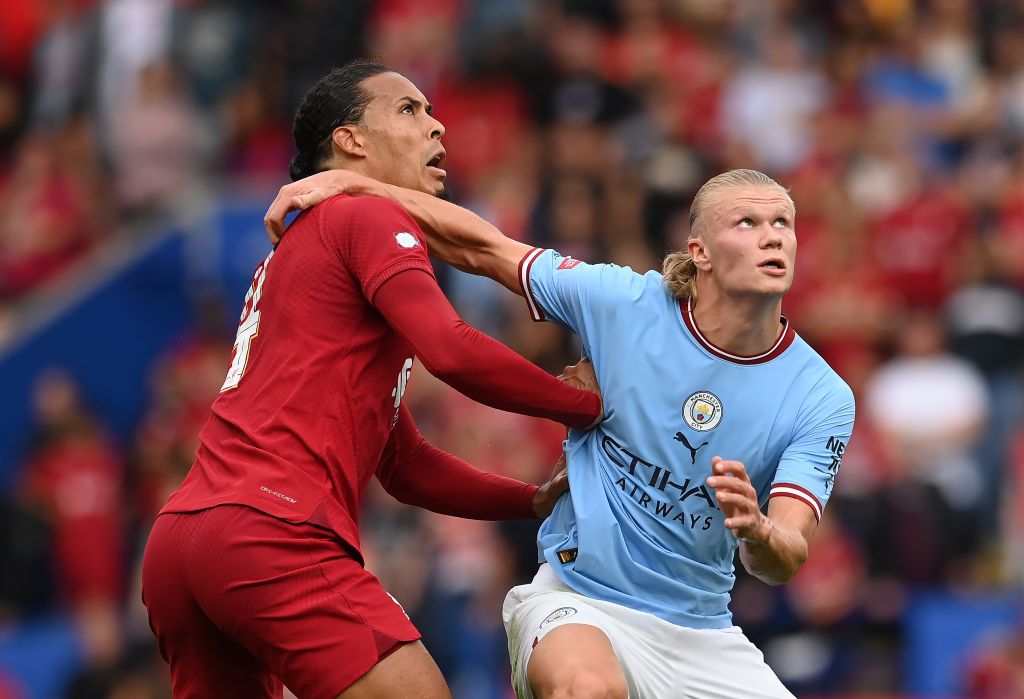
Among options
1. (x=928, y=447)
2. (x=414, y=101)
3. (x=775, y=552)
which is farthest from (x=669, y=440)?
(x=928, y=447)

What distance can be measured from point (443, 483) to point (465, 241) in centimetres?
90

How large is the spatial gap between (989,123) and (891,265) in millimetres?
1489

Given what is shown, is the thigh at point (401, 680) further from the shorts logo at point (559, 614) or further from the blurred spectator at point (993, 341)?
the blurred spectator at point (993, 341)

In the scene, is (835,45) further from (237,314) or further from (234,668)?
(234,668)

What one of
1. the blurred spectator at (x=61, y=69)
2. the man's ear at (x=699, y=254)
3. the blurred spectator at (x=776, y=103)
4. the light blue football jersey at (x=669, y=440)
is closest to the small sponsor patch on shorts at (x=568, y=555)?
the light blue football jersey at (x=669, y=440)

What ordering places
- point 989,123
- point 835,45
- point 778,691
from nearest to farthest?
point 778,691
point 989,123
point 835,45

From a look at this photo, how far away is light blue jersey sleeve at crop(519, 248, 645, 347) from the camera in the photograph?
6.07m

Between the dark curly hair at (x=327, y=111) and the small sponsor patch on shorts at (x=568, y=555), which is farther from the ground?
the dark curly hair at (x=327, y=111)

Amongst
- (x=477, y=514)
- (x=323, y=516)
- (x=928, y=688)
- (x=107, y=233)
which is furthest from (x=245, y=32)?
(x=323, y=516)

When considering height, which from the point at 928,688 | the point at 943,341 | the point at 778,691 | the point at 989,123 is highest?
the point at 989,123

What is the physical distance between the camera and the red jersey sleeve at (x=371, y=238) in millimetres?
5473

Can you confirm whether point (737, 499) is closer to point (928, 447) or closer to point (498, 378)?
point (498, 378)

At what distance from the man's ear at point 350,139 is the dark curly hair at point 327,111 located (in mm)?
20

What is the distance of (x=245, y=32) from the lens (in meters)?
15.3
